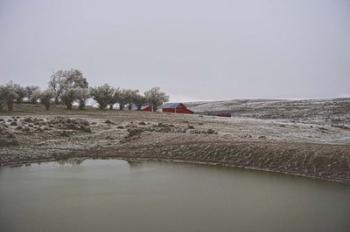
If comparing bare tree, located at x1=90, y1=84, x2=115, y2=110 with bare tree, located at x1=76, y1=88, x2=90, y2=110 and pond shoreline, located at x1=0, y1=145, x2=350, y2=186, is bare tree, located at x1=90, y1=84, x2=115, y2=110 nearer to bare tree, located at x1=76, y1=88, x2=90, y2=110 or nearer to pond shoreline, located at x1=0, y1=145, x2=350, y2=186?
bare tree, located at x1=76, y1=88, x2=90, y2=110

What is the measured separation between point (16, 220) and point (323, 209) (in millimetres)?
10653

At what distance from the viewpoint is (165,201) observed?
1371 centimetres

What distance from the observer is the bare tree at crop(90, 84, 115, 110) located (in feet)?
192

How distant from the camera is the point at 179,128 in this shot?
3462 cm

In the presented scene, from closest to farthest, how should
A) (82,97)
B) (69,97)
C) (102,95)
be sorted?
(69,97)
(82,97)
(102,95)

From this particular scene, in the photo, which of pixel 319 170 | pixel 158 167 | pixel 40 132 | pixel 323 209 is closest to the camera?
pixel 323 209

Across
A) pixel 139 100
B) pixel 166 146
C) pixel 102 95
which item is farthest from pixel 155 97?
pixel 166 146

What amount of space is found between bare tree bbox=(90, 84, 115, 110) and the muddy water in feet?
129

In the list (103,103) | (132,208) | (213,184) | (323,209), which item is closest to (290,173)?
(213,184)

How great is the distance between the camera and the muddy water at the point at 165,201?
1127 cm

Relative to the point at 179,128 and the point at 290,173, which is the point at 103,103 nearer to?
the point at 179,128

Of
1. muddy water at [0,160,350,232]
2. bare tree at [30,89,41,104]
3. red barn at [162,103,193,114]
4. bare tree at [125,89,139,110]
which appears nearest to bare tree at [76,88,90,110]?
bare tree at [30,89,41,104]

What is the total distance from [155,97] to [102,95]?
1452 centimetres

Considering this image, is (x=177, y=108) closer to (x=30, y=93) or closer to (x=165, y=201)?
(x=30, y=93)
